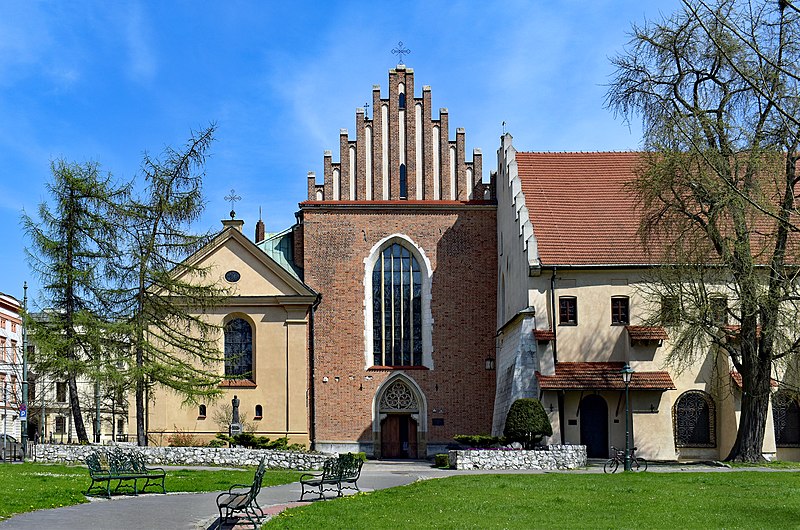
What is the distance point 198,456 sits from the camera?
101ft

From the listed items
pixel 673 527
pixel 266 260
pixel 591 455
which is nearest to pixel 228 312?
pixel 266 260

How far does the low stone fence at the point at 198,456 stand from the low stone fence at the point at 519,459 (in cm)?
457

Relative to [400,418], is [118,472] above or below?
above

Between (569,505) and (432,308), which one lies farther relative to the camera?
(432,308)

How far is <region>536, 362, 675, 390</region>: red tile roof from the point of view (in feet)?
105

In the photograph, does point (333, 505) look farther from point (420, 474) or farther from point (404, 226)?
point (404, 226)

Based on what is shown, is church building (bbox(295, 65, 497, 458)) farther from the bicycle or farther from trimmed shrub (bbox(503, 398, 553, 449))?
the bicycle

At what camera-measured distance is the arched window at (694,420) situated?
1303 inches

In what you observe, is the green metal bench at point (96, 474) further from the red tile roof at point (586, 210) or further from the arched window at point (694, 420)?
the arched window at point (694, 420)

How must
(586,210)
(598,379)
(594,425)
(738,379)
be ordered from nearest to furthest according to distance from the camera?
(738,379) → (598,379) → (594,425) → (586,210)

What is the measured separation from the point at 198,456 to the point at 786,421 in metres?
20.2

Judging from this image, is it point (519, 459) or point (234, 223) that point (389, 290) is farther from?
point (519, 459)

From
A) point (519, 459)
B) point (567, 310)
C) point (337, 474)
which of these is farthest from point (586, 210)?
point (337, 474)

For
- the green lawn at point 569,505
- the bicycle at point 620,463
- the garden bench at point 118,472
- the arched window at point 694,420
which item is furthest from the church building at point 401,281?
the garden bench at point 118,472
